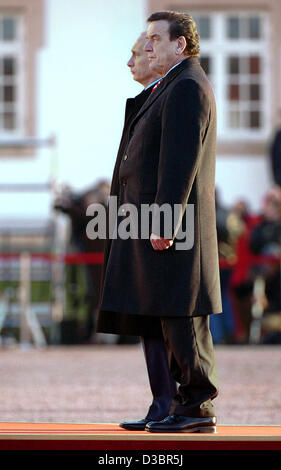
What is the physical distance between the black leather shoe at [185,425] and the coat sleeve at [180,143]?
2.55ft

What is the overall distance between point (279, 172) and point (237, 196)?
871 millimetres

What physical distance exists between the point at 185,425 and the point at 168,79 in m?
1.49

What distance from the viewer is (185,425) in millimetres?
5359

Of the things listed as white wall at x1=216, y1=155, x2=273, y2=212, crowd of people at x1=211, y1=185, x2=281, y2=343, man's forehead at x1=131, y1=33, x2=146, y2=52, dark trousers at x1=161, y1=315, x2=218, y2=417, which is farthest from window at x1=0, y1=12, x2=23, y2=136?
dark trousers at x1=161, y1=315, x2=218, y2=417

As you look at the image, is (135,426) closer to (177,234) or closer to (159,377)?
(159,377)

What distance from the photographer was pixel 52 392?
377 inches

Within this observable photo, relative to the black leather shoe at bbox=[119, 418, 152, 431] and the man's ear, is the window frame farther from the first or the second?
the black leather shoe at bbox=[119, 418, 152, 431]

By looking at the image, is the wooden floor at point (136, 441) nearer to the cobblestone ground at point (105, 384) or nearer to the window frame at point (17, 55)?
the cobblestone ground at point (105, 384)

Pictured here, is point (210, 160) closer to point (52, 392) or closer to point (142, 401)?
point (142, 401)

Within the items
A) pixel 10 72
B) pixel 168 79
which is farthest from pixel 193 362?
pixel 10 72

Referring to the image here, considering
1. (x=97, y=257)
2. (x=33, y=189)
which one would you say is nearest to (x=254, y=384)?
(x=97, y=257)

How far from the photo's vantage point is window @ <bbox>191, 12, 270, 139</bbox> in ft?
64.0

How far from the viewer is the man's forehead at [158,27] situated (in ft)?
18.4

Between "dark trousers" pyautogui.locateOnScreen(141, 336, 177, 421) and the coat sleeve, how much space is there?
56cm
